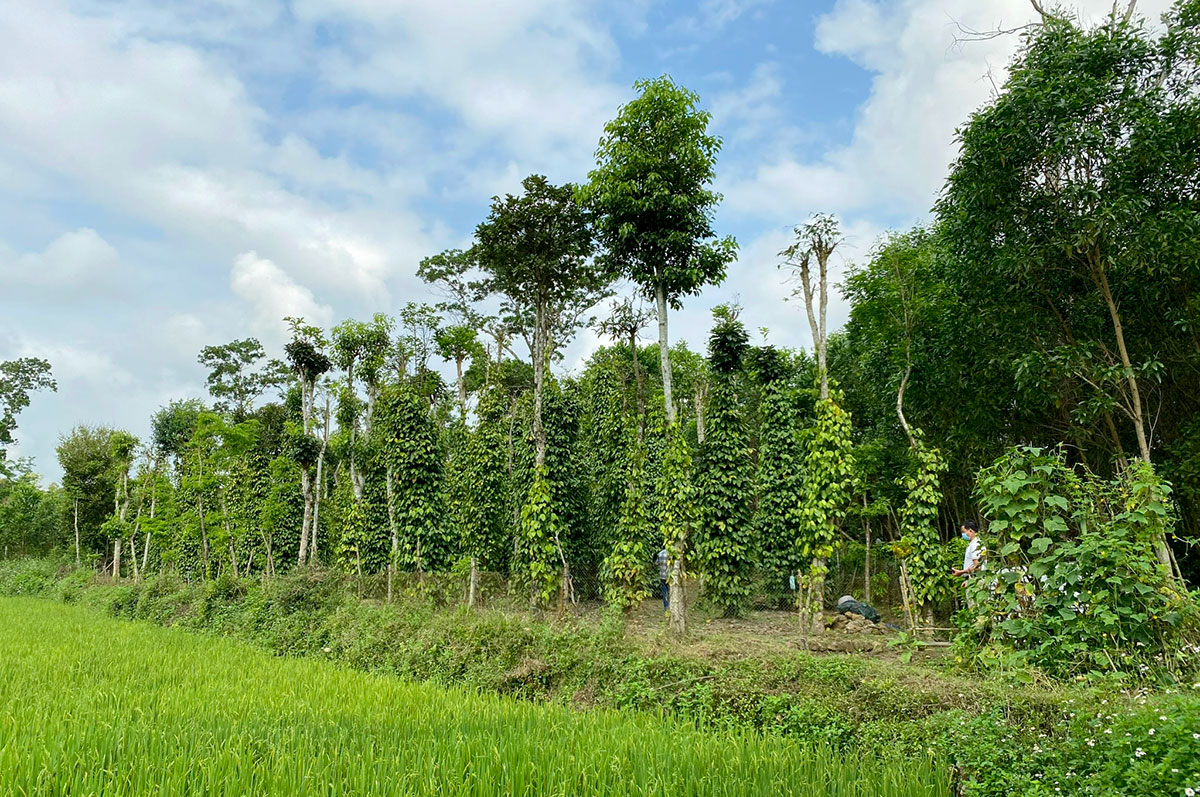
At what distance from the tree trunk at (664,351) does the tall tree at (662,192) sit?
0.02 meters

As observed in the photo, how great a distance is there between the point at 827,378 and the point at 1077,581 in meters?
4.96

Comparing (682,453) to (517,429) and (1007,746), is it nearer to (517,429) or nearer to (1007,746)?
(1007,746)

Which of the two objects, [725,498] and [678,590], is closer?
[678,590]

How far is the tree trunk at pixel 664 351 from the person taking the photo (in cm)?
1008

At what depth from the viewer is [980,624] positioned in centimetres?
547

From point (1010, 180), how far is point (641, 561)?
9.18m

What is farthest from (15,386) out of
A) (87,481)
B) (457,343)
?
(457,343)

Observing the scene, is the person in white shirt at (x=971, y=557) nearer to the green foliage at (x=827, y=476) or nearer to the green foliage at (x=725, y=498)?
the green foliage at (x=827, y=476)

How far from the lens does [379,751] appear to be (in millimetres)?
4004

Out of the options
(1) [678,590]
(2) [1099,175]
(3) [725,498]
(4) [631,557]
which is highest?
(2) [1099,175]

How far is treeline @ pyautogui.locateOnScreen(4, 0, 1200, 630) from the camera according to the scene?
8.89 meters

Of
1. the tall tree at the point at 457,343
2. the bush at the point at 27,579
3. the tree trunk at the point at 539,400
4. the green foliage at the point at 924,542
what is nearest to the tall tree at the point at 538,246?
the tree trunk at the point at 539,400

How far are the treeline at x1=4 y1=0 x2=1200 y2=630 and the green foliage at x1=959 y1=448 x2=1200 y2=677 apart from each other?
4.8 inches

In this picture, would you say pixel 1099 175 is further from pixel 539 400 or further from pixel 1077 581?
pixel 539 400
